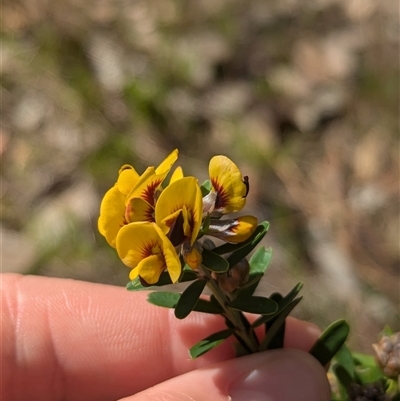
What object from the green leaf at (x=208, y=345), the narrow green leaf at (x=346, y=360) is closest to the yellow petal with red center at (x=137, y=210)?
the green leaf at (x=208, y=345)

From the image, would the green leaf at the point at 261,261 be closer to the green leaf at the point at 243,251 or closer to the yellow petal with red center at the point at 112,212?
the green leaf at the point at 243,251

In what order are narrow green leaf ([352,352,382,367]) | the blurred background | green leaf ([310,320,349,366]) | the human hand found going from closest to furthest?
green leaf ([310,320,349,366]), narrow green leaf ([352,352,382,367]), the human hand, the blurred background

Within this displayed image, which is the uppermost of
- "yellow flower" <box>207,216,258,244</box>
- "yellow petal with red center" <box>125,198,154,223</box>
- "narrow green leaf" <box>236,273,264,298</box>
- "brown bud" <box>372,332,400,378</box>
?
"yellow petal with red center" <box>125,198,154,223</box>

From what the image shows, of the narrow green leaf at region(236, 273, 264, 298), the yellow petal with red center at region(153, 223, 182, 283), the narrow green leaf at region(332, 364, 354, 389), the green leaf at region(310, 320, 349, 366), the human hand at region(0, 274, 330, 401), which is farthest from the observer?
the human hand at region(0, 274, 330, 401)

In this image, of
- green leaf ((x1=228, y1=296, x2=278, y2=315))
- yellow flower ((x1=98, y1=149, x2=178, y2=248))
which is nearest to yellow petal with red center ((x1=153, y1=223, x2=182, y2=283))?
yellow flower ((x1=98, y1=149, x2=178, y2=248))

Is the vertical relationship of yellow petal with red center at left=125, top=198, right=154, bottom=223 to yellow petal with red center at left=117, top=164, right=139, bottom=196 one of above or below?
below

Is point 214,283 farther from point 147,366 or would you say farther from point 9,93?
point 9,93

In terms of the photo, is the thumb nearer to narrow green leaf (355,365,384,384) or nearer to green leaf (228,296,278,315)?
narrow green leaf (355,365,384,384)
